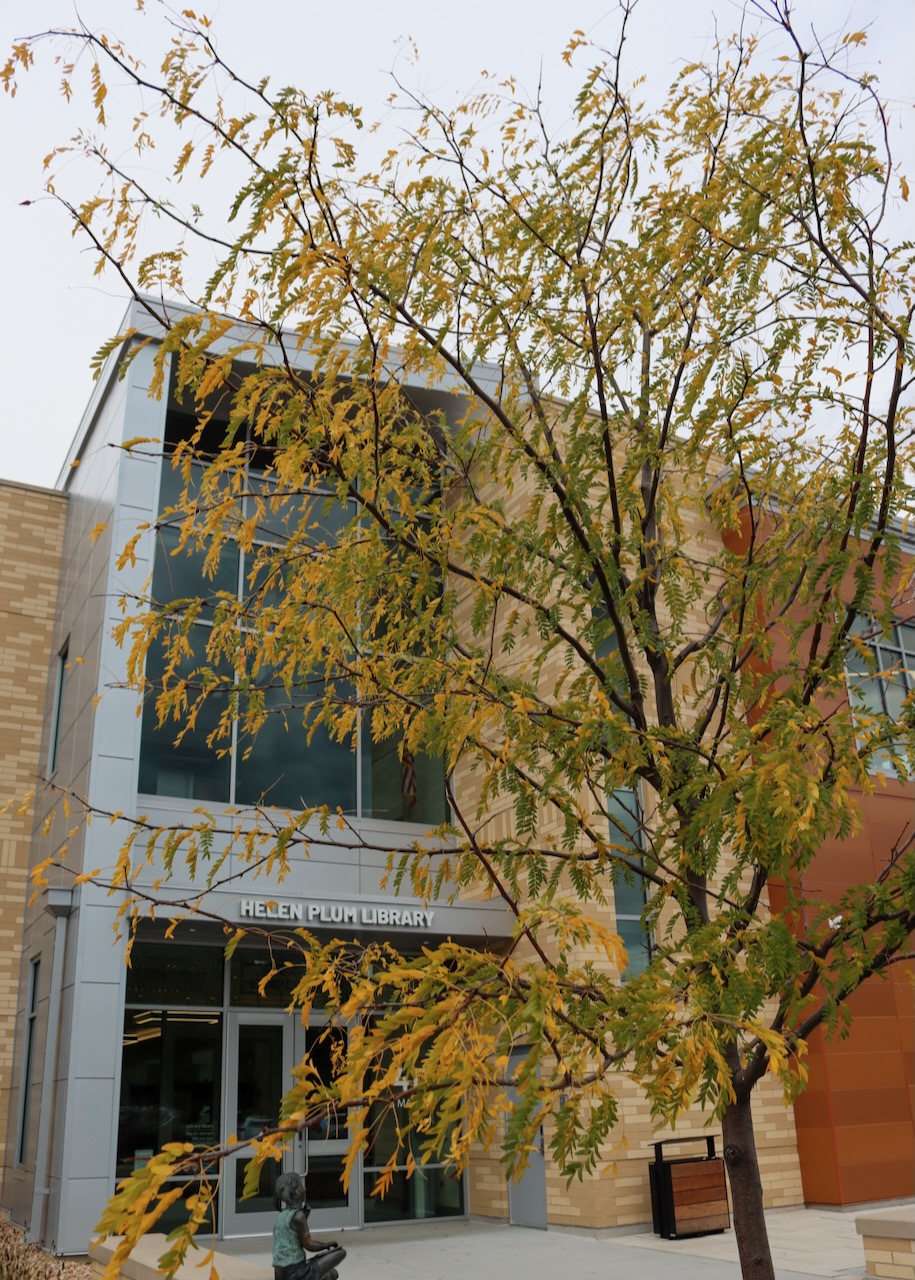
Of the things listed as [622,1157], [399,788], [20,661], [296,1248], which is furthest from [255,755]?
[296,1248]

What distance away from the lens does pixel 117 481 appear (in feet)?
49.7

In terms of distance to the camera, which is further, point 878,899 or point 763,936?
point 878,899

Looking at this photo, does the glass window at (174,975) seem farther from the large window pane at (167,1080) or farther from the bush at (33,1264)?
the bush at (33,1264)

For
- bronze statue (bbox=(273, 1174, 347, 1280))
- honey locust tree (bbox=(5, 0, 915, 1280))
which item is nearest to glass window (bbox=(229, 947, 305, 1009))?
bronze statue (bbox=(273, 1174, 347, 1280))

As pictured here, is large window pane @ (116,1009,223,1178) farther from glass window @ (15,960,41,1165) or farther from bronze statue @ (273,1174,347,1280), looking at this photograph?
bronze statue @ (273,1174,347,1280)

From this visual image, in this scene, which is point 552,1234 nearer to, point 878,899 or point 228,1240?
point 228,1240

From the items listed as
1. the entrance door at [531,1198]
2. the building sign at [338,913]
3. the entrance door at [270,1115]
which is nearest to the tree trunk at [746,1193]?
the building sign at [338,913]

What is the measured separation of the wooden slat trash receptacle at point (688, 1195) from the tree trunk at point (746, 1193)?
980 centimetres

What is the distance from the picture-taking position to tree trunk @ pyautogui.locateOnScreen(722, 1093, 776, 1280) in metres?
4.11

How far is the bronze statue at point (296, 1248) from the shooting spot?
8438mm

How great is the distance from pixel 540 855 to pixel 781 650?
12592mm

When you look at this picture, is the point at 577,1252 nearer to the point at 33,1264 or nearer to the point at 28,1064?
the point at 33,1264

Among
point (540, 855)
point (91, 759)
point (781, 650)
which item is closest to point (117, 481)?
point (91, 759)

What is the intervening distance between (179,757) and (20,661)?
560cm
